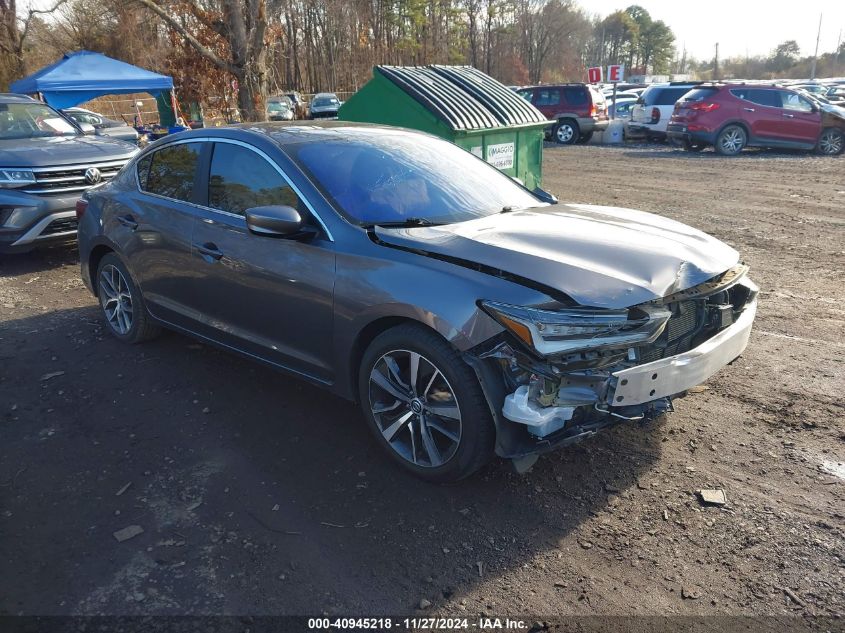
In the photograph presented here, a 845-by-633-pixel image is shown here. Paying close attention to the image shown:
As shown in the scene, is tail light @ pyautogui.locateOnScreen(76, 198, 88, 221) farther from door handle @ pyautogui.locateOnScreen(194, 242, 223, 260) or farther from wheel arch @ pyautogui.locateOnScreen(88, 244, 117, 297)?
door handle @ pyautogui.locateOnScreen(194, 242, 223, 260)

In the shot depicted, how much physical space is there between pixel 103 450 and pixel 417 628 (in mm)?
2231

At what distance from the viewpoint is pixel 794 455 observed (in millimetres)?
3523

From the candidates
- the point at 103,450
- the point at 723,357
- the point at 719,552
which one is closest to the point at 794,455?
the point at 723,357

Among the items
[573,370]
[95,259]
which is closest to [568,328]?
[573,370]

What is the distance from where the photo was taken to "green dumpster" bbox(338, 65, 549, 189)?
7793mm

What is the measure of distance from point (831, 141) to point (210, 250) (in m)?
17.5

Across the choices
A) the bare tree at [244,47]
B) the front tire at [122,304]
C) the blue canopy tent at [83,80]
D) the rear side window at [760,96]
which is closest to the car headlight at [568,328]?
the front tire at [122,304]

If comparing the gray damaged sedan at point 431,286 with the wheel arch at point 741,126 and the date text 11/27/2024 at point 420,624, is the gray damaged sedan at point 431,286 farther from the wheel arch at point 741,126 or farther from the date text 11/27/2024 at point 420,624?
the wheel arch at point 741,126

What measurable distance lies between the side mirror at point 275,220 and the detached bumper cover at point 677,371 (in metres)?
1.81

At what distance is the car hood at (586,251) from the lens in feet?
9.95

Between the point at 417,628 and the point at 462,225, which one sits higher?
the point at 462,225

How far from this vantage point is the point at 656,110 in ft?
67.9

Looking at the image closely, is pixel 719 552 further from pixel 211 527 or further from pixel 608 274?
pixel 211 527

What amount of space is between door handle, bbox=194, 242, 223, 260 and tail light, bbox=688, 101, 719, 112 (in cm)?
1614
